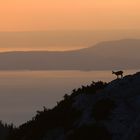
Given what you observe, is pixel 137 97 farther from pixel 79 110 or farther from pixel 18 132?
pixel 18 132

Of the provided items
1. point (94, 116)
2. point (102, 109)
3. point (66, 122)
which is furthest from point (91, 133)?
point (66, 122)

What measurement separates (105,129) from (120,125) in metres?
0.79

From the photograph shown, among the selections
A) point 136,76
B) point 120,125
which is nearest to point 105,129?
point 120,125

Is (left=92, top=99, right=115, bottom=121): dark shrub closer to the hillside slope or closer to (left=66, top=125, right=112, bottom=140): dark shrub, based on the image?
the hillside slope

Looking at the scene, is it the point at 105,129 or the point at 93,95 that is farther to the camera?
the point at 93,95

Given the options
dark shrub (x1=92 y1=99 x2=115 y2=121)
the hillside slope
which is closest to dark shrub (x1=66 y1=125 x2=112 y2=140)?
the hillside slope

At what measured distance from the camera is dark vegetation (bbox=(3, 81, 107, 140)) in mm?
33938

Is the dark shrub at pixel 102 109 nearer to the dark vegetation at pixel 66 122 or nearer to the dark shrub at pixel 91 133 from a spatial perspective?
the dark vegetation at pixel 66 122

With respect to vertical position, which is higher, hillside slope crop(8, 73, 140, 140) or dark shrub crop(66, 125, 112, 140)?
hillside slope crop(8, 73, 140, 140)

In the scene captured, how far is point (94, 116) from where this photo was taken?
35375 mm

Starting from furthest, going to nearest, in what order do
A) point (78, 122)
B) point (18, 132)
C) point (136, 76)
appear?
point (18, 132), point (136, 76), point (78, 122)

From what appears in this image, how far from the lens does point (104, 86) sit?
130 feet

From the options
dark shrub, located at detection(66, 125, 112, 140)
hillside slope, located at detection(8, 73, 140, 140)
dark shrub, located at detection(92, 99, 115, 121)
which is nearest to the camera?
dark shrub, located at detection(66, 125, 112, 140)

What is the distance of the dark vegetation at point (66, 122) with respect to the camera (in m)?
33.9
